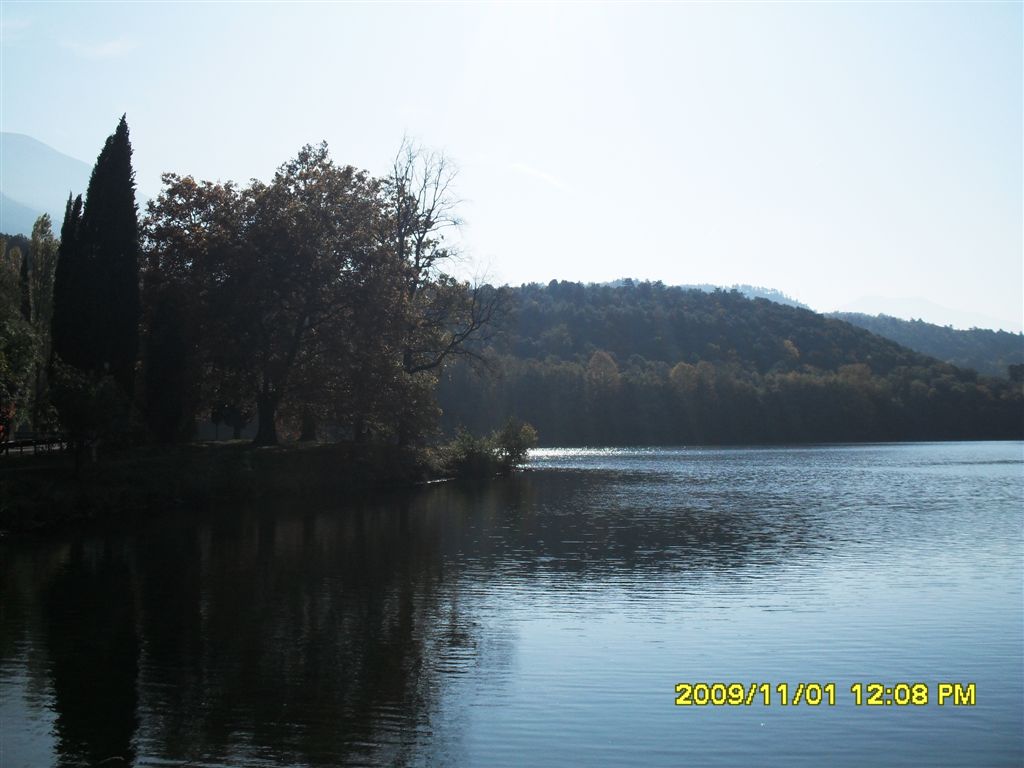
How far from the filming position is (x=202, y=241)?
42344mm

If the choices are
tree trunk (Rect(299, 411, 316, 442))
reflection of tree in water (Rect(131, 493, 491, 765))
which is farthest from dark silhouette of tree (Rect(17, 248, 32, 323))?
reflection of tree in water (Rect(131, 493, 491, 765))

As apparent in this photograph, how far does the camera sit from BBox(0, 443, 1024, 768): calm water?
32.8ft

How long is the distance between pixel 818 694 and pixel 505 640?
502 centimetres

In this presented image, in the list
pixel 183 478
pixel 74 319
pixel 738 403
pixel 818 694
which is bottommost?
pixel 818 694

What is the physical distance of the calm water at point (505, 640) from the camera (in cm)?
1000

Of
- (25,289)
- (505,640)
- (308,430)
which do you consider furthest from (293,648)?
(25,289)

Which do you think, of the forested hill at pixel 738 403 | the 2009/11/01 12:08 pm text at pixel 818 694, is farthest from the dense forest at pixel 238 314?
the forested hill at pixel 738 403

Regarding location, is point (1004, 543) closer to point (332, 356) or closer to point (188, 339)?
point (332, 356)

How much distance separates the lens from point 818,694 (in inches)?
457

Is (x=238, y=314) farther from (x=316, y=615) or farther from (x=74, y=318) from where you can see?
(x=316, y=615)

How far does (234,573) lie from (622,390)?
90.9m

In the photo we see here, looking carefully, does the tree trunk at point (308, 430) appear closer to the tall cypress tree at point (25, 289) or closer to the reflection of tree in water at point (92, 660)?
the tall cypress tree at point (25, 289)

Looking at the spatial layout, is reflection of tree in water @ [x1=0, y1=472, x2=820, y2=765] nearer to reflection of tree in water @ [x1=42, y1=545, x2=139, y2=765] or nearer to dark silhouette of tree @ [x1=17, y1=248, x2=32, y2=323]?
reflection of tree in water @ [x1=42, y1=545, x2=139, y2=765]

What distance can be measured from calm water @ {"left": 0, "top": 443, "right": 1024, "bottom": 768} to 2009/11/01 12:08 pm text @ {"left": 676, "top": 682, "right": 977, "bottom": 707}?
215 millimetres
